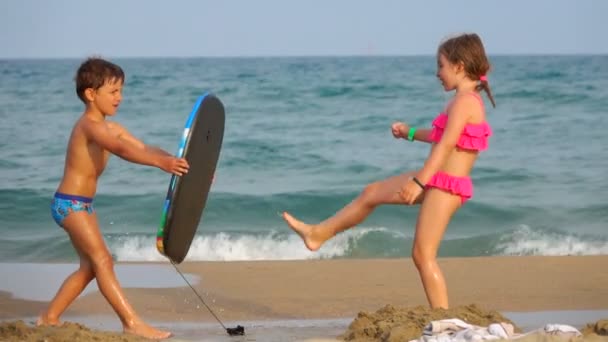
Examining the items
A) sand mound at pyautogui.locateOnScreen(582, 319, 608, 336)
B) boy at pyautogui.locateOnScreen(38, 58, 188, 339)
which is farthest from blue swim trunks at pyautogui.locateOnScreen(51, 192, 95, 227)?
sand mound at pyautogui.locateOnScreen(582, 319, 608, 336)

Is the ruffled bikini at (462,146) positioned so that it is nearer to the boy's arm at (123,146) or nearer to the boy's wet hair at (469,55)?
the boy's wet hair at (469,55)

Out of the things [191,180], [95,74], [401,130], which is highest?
[95,74]

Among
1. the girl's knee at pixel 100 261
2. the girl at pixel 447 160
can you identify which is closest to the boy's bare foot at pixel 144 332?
the girl's knee at pixel 100 261

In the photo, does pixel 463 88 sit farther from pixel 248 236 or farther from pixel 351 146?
pixel 351 146

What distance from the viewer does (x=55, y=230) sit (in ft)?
39.4

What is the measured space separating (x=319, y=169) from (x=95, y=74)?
416 inches

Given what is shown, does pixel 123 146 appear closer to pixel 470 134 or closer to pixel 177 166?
pixel 177 166

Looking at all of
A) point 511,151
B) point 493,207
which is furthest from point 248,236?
point 511,151

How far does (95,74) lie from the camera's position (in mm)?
6043

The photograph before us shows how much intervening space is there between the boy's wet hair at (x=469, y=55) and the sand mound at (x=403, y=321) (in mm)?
1096

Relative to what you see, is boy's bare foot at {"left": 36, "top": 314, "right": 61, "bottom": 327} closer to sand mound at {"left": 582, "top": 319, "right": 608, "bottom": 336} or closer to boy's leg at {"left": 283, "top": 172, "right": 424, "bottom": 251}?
boy's leg at {"left": 283, "top": 172, "right": 424, "bottom": 251}

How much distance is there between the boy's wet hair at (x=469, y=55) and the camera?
575 centimetres

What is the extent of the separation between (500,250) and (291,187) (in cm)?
435

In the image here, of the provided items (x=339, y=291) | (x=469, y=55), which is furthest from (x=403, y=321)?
(x=339, y=291)
